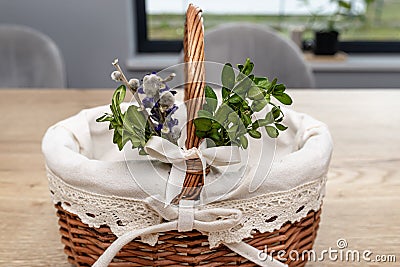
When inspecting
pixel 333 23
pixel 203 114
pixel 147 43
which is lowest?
pixel 147 43

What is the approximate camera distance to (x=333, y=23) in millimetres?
2453

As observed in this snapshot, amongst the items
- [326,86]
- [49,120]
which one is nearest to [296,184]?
[49,120]

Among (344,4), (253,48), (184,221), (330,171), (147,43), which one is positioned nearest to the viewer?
(184,221)

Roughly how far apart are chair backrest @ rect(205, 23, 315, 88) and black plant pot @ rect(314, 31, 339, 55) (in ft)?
2.69

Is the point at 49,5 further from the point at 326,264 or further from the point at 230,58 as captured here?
the point at 326,264

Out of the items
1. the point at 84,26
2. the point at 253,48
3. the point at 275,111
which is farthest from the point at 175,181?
the point at 84,26

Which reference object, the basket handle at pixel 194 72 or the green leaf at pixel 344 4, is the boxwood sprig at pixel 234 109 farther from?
the green leaf at pixel 344 4

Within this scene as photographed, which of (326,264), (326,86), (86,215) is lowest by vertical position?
(326,86)

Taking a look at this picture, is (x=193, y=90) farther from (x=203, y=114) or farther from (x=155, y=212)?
(x=155, y=212)

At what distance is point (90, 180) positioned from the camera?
23.6 inches

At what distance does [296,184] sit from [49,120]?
773 millimetres

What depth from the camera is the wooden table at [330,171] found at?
764mm

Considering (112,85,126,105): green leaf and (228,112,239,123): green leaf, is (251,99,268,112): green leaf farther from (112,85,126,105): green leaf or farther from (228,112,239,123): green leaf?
(112,85,126,105): green leaf

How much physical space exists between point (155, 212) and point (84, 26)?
1.95 metres
